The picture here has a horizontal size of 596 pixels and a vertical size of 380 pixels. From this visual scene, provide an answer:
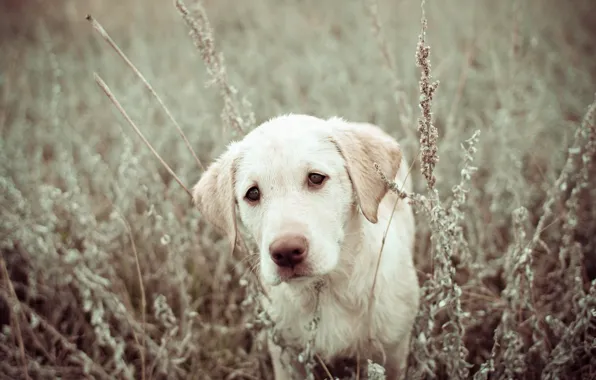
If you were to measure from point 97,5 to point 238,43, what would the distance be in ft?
10.5

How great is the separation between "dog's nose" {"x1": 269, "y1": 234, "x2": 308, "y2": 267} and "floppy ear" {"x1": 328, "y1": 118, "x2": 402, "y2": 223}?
34cm

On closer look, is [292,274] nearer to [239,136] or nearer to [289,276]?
[289,276]

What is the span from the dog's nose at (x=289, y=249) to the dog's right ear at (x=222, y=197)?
0.42m

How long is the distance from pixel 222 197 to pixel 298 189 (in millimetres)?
411

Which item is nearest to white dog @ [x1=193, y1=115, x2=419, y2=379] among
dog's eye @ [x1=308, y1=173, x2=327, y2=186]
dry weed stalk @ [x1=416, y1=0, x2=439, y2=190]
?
dog's eye @ [x1=308, y1=173, x2=327, y2=186]

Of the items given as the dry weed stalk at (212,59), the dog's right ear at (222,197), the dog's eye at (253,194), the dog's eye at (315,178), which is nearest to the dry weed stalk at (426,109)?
the dog's eye at (315,178)

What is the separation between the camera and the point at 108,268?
114 inches

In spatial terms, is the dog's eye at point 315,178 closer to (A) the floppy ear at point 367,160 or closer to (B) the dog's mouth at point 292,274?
(A) the floppy ear at point 367,160

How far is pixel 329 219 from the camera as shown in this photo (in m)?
1.89

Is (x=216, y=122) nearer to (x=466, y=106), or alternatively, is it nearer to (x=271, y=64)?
(x=271, y=64)

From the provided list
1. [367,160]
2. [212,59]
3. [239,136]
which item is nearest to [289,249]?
[367,160]

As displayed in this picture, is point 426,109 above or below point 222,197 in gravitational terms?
above

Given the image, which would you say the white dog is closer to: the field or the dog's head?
the dog's head

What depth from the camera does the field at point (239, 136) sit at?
6.41 ft
